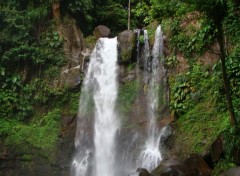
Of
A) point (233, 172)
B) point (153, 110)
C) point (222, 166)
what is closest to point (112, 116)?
point (153, 110)

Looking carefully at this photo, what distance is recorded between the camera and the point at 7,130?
1539cm

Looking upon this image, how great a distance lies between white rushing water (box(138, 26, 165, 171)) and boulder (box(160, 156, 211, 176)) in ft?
8.18

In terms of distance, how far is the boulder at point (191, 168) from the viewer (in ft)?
31.2

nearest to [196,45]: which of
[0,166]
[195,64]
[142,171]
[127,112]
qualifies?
[195,64]

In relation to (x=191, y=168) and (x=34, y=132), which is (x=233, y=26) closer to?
(x=191, y=168)

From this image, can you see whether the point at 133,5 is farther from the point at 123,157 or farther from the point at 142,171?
the point at 142,171

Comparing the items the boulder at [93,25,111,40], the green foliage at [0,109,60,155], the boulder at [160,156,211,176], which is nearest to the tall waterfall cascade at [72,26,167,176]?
the green foliage at [0,109,60,155]

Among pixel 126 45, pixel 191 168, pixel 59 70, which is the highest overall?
pixel 126 45

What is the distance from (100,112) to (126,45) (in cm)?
324

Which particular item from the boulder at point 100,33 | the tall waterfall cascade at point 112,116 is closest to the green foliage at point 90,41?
the boulder at point 100,33

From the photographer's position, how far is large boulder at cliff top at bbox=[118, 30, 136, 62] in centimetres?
1614

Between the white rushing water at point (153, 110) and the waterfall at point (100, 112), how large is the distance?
1.47 metres

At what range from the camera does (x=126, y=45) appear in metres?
16.2

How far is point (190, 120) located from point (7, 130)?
25.6 ft
